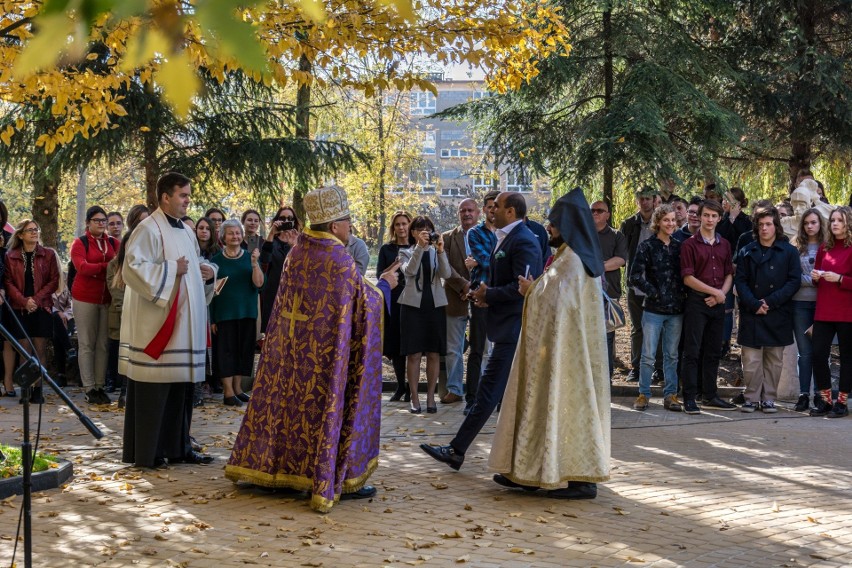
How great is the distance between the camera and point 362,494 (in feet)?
24.3

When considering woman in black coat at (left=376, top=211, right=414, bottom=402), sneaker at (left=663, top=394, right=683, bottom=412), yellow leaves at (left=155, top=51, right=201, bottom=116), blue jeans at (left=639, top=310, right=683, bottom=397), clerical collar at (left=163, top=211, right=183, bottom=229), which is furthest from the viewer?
woman in black coat at (left=376, top=211, right=414, bottom=402)

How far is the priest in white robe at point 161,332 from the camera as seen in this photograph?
8312 mm

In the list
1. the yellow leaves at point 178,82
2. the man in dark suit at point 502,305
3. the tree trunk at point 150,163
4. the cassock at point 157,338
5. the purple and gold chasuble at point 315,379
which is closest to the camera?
the yellow leaves at point 178,82

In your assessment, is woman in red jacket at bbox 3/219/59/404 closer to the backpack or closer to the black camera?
the backpack

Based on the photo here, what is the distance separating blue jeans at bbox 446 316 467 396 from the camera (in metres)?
12.1

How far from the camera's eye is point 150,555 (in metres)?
5.94

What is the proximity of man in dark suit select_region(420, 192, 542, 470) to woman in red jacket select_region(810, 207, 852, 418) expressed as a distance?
4664mm

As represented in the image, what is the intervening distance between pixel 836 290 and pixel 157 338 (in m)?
7.25

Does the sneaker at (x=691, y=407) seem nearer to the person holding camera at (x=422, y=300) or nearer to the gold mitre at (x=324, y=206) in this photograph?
the person holding camera at (x=422, y=300)

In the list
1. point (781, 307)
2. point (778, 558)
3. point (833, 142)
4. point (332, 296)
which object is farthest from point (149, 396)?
point (833, 142)

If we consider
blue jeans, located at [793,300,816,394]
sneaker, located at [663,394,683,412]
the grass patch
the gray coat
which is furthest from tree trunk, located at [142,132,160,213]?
blue jeans, located at [793,300,816,394]

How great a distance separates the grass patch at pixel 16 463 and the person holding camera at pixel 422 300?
14.2 ft

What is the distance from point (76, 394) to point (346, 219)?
7271 millimetres

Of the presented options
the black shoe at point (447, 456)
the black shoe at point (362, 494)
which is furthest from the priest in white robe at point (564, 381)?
the black shoe at point (362, 494)
